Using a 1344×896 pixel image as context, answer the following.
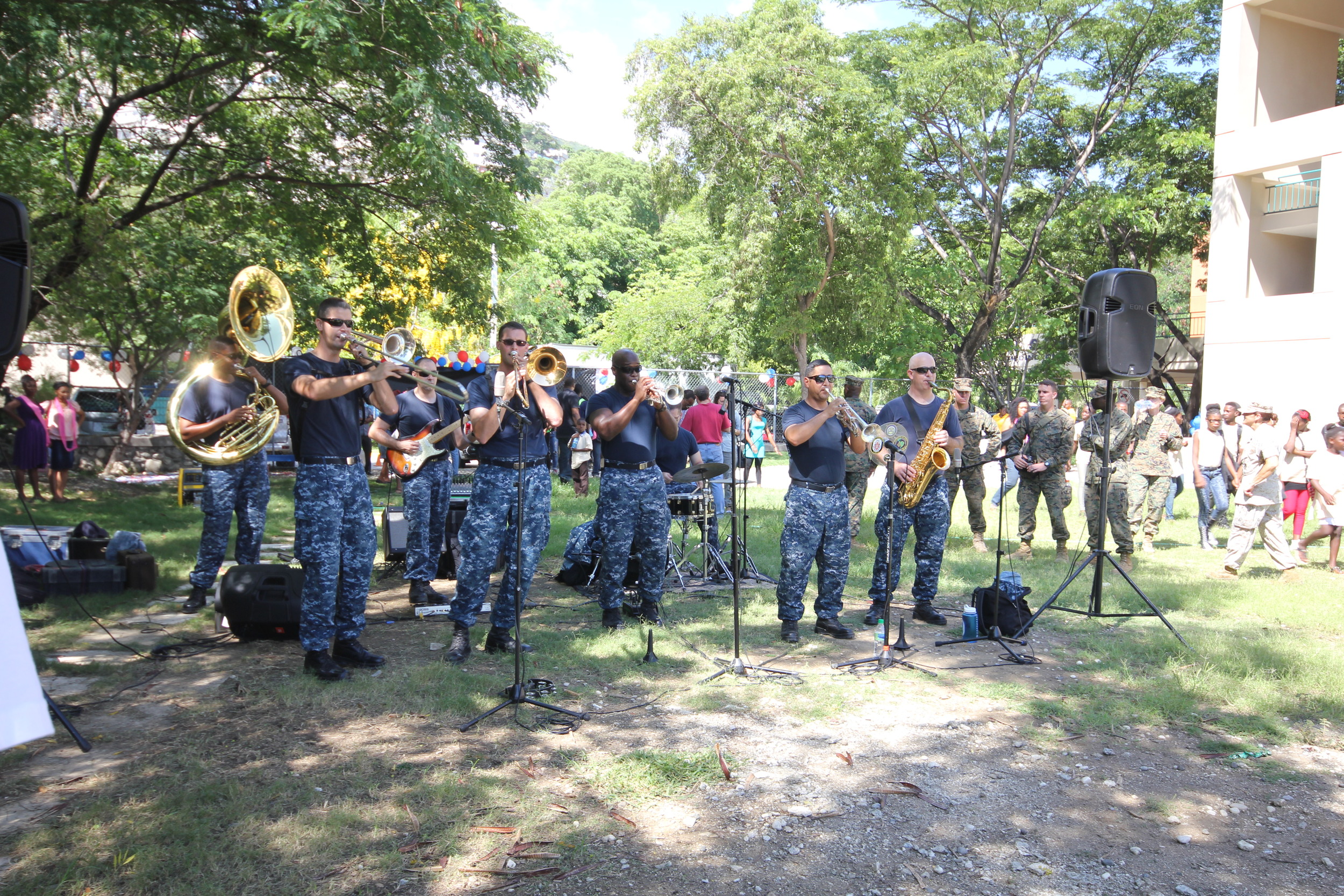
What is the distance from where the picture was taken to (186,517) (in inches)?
479

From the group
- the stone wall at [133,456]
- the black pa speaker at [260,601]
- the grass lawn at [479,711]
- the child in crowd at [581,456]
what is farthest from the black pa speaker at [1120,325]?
the stone wall at [133,456]

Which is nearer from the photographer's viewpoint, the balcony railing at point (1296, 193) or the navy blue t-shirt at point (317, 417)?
the navy blue t-shirt at point (317, 417)

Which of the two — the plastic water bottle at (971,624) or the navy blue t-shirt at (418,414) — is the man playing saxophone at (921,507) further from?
the navy blue t-shirt at (418,414)

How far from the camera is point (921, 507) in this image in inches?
280

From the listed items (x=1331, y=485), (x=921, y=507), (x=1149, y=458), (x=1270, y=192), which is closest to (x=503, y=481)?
(x=921, y=507)

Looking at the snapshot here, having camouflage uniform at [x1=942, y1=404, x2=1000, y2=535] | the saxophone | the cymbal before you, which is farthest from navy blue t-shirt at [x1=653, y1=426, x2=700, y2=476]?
camouflage uniform at [x1=942, y1=404, x2=1000, y2=535]

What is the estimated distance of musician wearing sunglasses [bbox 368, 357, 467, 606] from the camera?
7.57 meters

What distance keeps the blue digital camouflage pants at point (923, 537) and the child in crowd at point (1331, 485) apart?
550 cm

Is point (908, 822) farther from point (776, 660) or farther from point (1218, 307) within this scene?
point (1218, 307)

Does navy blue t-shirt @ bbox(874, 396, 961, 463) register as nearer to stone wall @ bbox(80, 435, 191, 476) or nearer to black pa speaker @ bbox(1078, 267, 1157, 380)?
black pa speaker @ bbox(1078, 267, 1157, 380)

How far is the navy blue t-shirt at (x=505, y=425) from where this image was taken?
5.71 m

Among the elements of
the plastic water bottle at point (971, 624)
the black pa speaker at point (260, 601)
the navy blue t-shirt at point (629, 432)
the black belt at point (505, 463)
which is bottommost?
the plastic water bottle at point (971, 624)

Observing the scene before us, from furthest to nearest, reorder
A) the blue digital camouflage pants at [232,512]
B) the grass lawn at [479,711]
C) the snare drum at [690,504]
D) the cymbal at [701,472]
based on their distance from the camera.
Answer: the snare drum at [690,504] → the blue digital camouflage pants at [232,512] → the cymbal at [701,472] → the grass lawn at [479,711]

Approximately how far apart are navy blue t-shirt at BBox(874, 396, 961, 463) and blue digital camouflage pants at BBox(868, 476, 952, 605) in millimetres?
356
